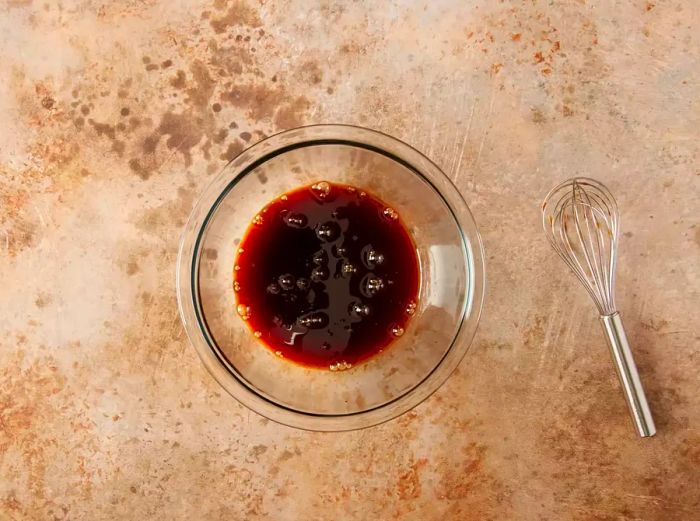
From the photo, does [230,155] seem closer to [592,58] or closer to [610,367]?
[592,58]

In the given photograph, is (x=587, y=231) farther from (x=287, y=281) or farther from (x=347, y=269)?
(x=287, y=281)

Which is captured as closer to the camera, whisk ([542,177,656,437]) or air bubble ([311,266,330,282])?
air bubble ([311,266,330,282])

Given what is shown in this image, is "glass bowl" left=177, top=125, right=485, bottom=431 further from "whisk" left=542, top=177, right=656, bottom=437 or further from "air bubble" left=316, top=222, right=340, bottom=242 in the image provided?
"whisk" left=542, top=177, right=656, bottom=437

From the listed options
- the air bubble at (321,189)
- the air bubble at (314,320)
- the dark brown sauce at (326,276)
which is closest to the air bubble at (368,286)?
the dark brown sauce at (326,276)

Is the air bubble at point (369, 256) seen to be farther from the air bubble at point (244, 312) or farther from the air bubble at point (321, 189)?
the air bubble at point (244, 312)

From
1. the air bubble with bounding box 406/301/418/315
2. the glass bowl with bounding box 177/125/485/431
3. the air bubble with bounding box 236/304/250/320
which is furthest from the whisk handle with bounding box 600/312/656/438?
the air bubble with bounding box 236/304/250/320

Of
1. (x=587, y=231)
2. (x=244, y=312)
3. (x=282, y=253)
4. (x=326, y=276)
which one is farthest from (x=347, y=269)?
(x=587, y=231)
